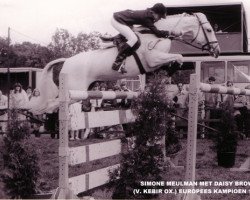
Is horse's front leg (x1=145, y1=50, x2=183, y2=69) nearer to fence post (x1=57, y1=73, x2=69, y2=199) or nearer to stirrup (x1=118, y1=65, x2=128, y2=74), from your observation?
stirrup (x1=118, y1=65, x2=128, y2=74)

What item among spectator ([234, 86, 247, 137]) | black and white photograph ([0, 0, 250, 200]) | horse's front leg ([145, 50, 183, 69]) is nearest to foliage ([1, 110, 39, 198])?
black and white photograph ([0, 0, 250, 200])

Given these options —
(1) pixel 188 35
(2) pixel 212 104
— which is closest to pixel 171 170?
(1) pixel 188 35

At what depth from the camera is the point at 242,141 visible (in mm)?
6539

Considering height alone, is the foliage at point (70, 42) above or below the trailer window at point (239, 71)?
above

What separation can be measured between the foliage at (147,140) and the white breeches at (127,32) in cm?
134

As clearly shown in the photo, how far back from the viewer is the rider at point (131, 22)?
4180 millimetres

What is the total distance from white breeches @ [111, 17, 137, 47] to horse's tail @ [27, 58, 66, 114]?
1.91 ft

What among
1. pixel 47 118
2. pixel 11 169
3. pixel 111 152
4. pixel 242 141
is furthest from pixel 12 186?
pixel 242 141

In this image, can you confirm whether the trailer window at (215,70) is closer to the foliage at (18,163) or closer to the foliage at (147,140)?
the foliage at (147,140)

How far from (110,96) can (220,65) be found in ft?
15.6

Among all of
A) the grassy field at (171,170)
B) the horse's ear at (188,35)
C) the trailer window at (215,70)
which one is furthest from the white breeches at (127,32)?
the trailer window at (215,70)

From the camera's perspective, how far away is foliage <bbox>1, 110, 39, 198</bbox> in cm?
277

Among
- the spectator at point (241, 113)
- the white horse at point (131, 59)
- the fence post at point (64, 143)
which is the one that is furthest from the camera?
the spectator at point (241, 113)

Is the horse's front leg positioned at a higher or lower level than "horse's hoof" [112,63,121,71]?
higher
